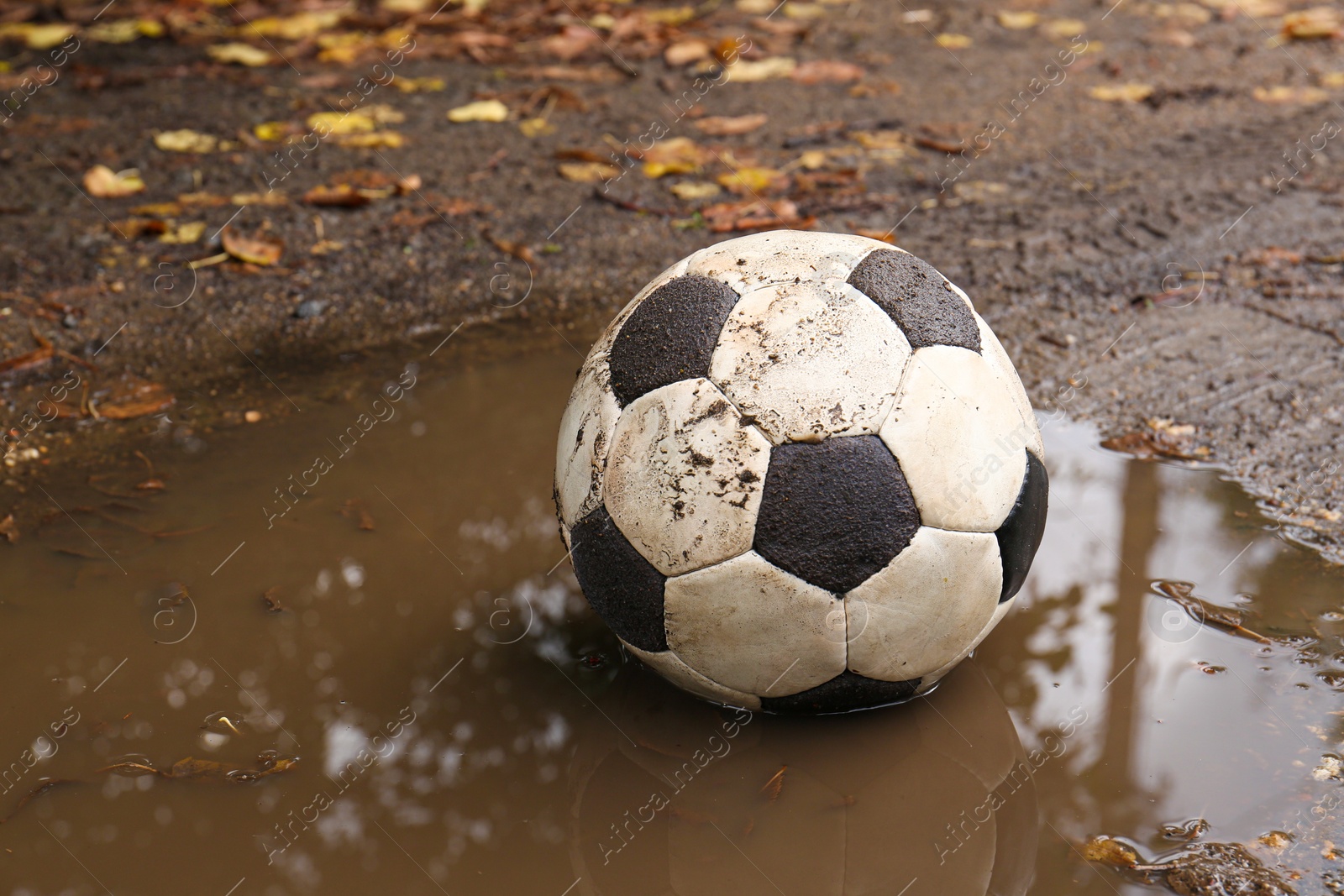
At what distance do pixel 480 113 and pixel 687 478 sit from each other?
14.0ft

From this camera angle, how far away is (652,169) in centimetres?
546

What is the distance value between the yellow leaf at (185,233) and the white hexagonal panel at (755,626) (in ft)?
11.5

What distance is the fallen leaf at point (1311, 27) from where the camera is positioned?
276 inches

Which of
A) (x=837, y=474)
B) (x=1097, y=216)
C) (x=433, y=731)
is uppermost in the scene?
(x=837, y=474)

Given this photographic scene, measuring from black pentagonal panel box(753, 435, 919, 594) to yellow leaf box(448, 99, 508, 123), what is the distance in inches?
168

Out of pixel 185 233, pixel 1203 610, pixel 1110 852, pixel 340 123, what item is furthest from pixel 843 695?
pixel 340 123

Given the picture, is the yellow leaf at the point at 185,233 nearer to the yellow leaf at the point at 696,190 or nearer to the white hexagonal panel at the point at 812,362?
the yellow leaf at the point at 696,190

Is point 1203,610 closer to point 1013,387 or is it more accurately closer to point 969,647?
point 969,647

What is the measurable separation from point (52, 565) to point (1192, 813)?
321 centimetres

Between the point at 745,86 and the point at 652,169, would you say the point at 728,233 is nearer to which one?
the point at 652,169

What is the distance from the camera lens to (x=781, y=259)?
263 centimetres

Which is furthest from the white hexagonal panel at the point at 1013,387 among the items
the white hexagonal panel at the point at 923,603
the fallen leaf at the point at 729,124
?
the fallen leaf at the point at 729,124

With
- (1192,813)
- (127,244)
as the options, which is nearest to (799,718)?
(1192,813)

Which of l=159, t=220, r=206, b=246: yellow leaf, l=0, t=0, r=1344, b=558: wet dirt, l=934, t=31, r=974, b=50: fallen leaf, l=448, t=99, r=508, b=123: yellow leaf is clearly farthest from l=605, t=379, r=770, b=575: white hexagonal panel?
l=934, t=31, r=974, b=50: fallen leaf
